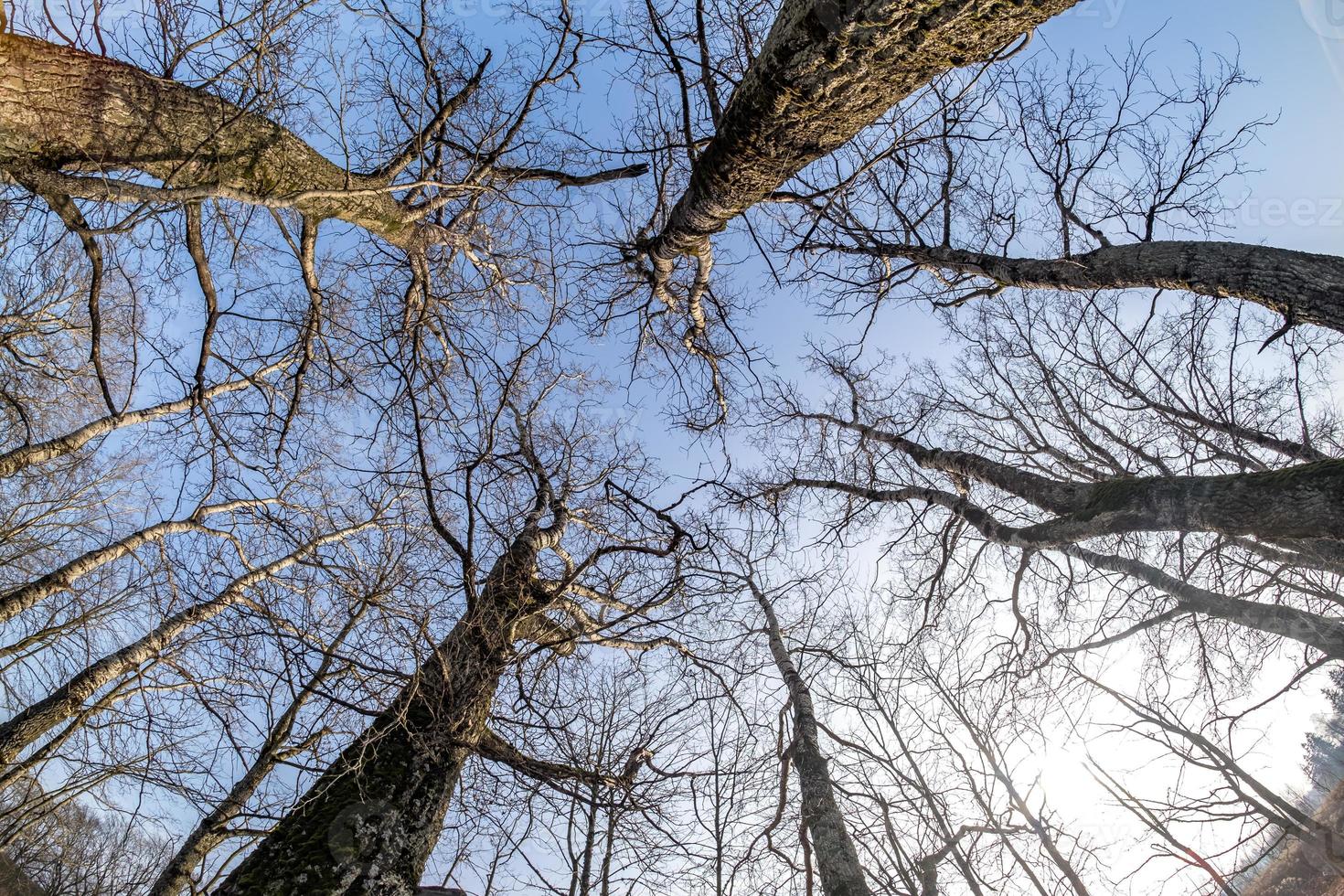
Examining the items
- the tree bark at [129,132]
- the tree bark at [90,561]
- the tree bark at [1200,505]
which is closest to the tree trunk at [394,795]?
the tree bark at [129,132]

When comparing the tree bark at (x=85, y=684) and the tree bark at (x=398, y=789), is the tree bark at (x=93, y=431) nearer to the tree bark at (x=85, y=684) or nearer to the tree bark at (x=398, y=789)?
the tree bark at (x=85, y=684)

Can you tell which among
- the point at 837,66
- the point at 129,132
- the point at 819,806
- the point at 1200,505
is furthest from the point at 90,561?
the point at 1200,505

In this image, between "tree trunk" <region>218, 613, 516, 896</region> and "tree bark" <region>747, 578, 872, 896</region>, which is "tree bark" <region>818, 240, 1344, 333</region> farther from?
"tree trunk" <region>218, 613, 516, 896</region>

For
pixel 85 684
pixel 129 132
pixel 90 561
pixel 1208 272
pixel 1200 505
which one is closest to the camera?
pixel 129 132

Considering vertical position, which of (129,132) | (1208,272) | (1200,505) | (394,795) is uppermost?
(1208,272)

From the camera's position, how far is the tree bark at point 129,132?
Answer: 2.46 meters

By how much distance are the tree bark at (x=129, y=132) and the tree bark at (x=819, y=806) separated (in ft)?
12.3

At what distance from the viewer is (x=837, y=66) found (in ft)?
6.93

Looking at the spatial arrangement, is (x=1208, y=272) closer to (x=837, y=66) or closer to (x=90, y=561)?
(x=837, y=66)

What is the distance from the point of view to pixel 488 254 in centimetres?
523

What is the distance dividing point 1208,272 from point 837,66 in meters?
3.29

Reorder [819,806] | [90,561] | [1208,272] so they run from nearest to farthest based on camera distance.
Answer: [1208,272]
[819,806]
[90,561]

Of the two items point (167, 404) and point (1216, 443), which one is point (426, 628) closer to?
point (167, 404)

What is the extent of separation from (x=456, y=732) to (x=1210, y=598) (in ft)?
18.2
